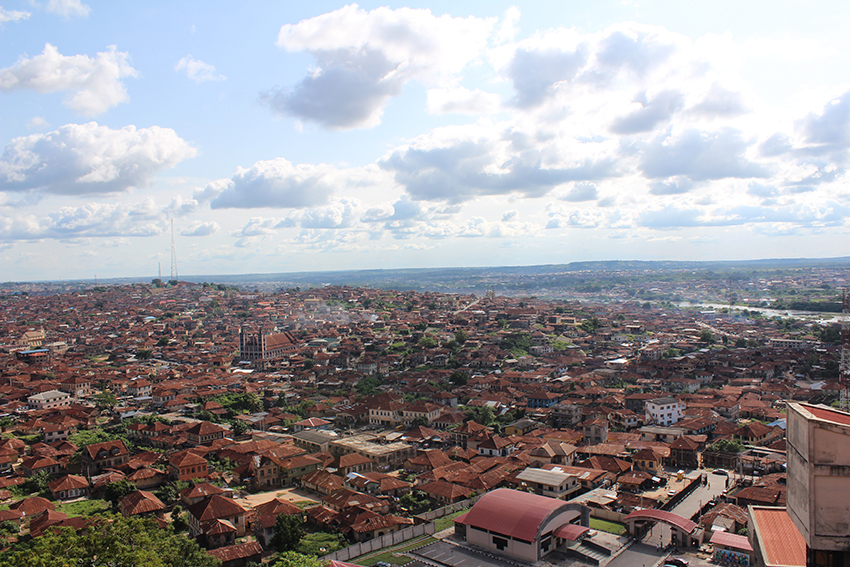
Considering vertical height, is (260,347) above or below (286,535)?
above

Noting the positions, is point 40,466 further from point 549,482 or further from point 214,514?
point 549,482

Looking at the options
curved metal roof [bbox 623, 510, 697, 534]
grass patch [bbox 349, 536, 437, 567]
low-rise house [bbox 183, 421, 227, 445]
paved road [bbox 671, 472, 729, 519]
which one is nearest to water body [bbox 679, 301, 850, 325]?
paved road [bbox 671, 472, 729, 519]

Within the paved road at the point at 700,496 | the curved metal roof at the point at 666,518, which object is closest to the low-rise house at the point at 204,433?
the curved metal roof at the point at 666,518

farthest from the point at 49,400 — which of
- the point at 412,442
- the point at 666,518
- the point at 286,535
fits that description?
the point at 666,518

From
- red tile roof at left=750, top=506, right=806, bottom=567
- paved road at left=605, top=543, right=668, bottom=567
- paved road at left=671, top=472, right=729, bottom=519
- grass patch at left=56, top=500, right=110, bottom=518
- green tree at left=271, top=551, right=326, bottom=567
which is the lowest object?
paved road at left=671, top=472, right=729, bottom=519

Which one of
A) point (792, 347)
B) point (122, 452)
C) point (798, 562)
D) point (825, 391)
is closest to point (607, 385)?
point (825, 391)

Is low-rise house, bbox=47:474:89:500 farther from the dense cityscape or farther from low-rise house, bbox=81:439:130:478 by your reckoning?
low-rise house, bbox=81:439:130:478
